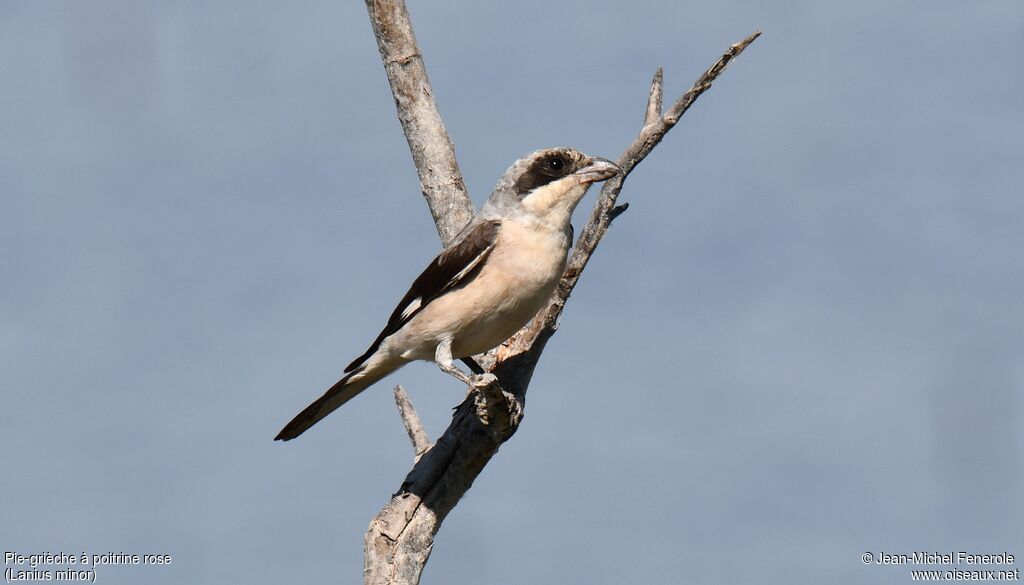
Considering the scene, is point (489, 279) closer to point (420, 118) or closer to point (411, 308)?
point (411, 308)

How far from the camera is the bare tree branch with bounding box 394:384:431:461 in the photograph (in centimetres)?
822

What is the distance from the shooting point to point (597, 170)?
8062 mm

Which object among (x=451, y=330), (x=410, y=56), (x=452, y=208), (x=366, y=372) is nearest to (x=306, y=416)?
(x=366, y=372)

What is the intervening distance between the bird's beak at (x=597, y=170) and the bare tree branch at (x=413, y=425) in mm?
2029

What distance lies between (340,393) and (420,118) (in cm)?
232

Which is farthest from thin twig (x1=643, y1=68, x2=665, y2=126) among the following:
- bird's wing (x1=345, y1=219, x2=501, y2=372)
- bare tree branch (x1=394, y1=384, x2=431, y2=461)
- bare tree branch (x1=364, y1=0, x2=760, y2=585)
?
bare tree branch (x1=394, y1=384, x2=431, y2=461)

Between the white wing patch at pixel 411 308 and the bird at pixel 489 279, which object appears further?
the white wing patch at pixel 411 308

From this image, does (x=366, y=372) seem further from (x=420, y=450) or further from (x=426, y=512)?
(x=426, y=512)

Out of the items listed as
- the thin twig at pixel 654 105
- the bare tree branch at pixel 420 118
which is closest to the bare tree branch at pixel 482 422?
the thin twig at pixel 654 105

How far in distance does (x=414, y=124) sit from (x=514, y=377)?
2.38 meters

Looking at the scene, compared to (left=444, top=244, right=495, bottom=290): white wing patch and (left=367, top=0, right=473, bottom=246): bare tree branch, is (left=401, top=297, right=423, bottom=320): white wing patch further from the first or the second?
(left=367, top=0, right=473, bottom=246): bare tree branch

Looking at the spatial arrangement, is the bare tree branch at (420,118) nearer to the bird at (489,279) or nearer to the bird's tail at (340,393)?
the bird at (489,279)

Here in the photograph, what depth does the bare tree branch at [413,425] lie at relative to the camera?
8.22 metres

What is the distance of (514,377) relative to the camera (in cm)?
808
